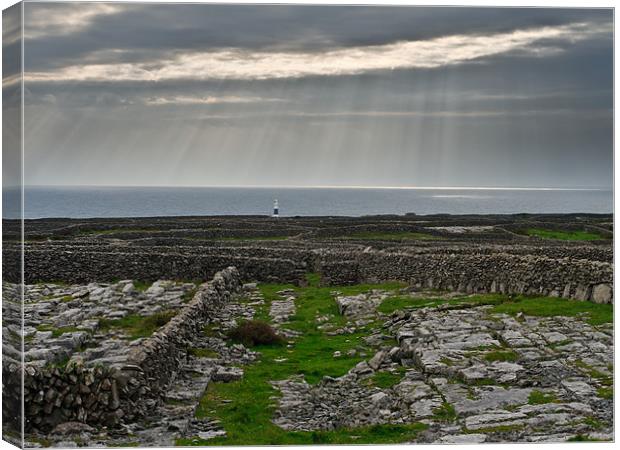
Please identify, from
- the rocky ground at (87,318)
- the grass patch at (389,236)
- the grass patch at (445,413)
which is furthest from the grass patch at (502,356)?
the grass patch at (389,236)

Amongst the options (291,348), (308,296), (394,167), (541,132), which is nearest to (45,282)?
(308,296)

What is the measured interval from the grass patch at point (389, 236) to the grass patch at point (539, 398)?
955 inches

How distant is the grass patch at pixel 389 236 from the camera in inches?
1545

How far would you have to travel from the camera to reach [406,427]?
12109 millimetres

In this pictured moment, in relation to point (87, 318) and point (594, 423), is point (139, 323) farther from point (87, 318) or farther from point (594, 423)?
point (594, 423)

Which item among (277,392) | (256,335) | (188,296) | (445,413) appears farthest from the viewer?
(188,296)

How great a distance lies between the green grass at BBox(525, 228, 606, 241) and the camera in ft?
97.1

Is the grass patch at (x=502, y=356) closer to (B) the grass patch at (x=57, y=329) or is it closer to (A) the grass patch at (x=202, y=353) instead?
(A) the grass patch at (x=202, y=353)

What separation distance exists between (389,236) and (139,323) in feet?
84.7

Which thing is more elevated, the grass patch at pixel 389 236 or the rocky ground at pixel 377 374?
the grass patch at pixel 389 236

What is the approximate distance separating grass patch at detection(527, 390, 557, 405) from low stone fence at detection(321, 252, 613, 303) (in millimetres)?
4895

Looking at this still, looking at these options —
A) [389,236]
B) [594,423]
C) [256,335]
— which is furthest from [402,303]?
[389,236]

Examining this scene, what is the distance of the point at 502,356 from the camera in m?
14.1

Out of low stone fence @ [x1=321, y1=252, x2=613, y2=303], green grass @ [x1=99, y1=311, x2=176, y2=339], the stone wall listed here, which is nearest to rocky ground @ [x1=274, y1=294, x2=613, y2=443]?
low stone fence @ [x1=321, y1=252, x2=613, y2=303]
